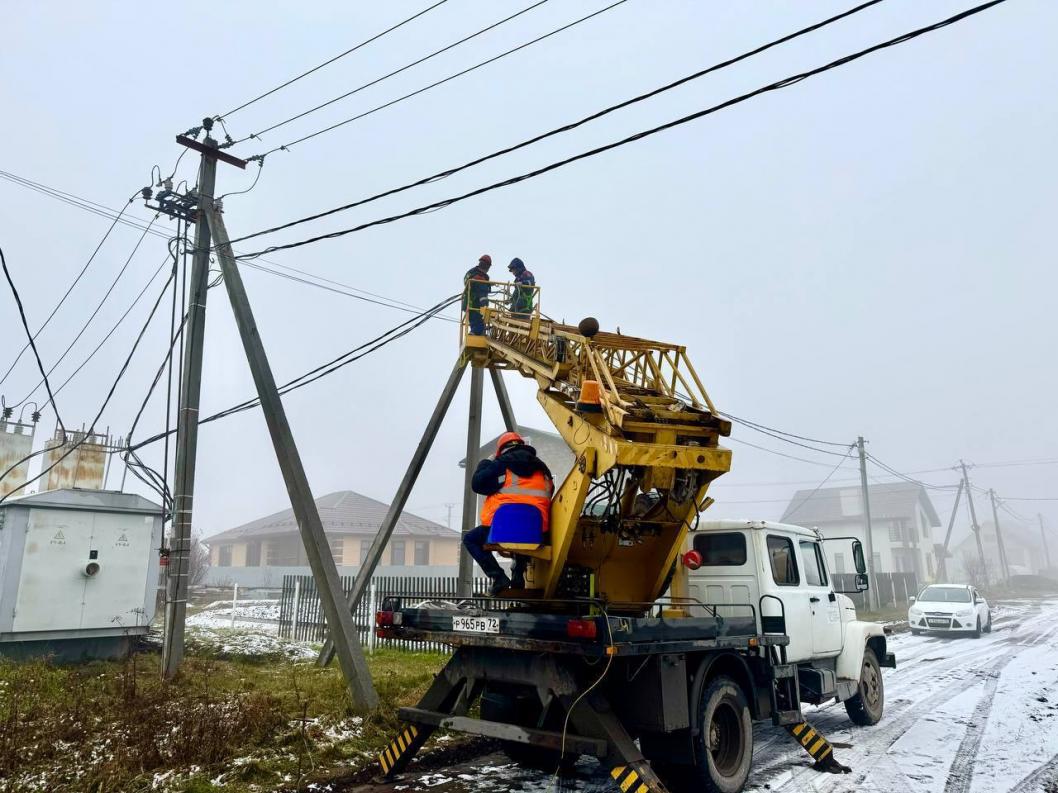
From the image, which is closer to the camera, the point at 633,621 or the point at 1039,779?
the point at 633,621

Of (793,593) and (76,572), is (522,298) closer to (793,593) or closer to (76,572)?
(793,593)

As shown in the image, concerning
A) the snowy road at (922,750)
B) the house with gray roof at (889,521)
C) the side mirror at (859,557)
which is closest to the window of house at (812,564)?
the side mirror at (859,557)

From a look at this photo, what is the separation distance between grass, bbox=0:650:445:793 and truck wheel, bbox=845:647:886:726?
554 centimetres

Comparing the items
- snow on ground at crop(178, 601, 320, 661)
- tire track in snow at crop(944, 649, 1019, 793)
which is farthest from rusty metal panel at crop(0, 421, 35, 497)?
tire track in snow at crop(944, 649, 1019, 793)

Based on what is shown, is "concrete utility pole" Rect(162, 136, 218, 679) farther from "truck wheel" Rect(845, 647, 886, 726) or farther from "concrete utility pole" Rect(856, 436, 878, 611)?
"concrete utility pole" Rect(856, 436, 878, 611)

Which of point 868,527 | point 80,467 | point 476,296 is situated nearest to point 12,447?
point 80,467

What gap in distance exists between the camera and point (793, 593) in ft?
26.2

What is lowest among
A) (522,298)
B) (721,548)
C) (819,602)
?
(819,602)

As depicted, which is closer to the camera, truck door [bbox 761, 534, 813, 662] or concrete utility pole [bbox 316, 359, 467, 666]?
truck door [bbox 761, 534, 813, 662]

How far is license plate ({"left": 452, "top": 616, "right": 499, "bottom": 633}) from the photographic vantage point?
579cm

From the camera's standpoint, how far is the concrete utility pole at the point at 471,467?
12414 mm

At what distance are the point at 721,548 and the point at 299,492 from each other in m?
5.41

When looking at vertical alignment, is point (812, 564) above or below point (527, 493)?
below

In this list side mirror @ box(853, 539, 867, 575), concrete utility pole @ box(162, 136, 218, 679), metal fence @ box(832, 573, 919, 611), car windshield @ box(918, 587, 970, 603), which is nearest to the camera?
side mirror @ box(853, 539, 867, 575)
